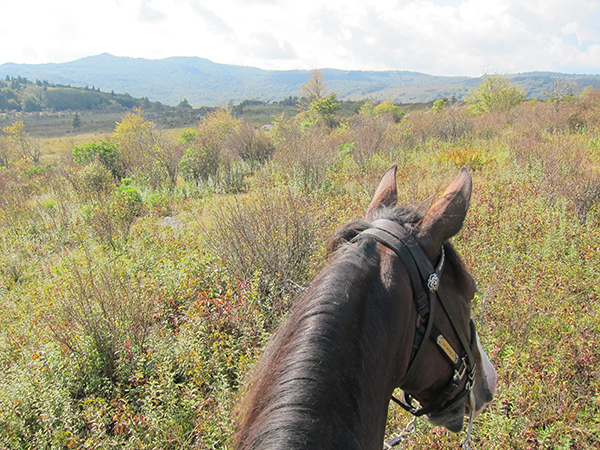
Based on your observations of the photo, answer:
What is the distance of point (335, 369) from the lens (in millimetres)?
834

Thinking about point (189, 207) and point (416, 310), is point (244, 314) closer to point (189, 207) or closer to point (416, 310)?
point (416, 310)

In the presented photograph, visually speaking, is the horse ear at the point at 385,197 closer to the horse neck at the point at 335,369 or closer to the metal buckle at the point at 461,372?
the horse neck at the point at 335,369

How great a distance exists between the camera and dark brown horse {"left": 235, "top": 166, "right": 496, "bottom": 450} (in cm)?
79

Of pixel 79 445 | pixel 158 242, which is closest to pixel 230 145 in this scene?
pixel 158 242

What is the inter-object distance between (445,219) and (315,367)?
0.69 metres

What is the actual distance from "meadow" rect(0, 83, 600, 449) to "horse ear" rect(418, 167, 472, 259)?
8.6 inches

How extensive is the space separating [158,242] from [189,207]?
253cm

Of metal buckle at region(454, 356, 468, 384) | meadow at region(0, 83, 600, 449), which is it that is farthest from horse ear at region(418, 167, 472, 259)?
metal buckle at region(454, 356, 468, 384)

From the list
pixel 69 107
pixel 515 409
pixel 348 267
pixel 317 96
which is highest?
pixel 69 107

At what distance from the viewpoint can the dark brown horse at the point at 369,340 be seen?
2.60 feet

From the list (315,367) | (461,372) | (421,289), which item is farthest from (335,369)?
(461,372)

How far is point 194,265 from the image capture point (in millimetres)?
4285

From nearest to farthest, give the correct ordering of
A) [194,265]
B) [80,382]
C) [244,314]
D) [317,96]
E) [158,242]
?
1. [80,382]
2. [244,314]
3. [194,265]
4. [158,242]
5. [317,96]

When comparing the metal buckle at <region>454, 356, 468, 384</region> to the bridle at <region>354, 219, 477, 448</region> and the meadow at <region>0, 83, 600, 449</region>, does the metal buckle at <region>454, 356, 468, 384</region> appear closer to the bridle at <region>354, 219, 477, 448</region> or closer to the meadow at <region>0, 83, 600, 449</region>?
the bridle at <region>354, 219, 477, 448</region>
